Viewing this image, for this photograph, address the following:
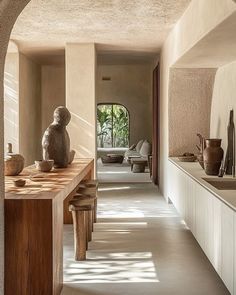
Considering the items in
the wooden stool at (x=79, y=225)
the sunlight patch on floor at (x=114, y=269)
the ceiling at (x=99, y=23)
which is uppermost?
the ceiling at (x=99, y=23)

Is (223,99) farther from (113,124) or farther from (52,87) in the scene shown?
(113,124)

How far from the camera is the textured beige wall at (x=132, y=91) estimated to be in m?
13.9

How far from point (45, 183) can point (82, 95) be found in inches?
196

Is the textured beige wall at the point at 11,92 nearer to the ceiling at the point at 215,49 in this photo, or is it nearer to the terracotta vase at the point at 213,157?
the ceiling at the point at 215,49

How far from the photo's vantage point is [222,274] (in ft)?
11.4

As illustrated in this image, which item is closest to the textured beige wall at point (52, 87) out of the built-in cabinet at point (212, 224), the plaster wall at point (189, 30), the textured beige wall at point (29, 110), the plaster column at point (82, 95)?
the textured beige wall at point (29, 110)

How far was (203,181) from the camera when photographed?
4523 mm

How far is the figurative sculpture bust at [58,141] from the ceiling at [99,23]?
1505 millimetres

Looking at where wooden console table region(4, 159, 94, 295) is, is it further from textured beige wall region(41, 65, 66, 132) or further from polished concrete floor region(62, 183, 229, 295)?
textured beige wall region(41, 65, 66, 132)


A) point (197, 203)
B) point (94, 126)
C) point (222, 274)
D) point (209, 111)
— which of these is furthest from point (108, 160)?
point (222, 274)

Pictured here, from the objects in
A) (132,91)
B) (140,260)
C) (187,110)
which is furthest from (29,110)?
(140,260)

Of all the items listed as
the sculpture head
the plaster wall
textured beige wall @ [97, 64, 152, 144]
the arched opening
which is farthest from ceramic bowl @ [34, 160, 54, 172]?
the arched opening

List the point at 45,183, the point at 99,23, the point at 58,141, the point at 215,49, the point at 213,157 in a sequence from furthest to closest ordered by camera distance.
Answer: the point at 99,23, the point at 215,49, the point at 213,157, the point at 58,141, the point at 45,183

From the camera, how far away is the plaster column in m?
8.55
